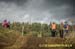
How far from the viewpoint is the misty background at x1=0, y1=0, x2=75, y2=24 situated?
668 cm

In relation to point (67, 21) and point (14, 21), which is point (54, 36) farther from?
point (14, 21)

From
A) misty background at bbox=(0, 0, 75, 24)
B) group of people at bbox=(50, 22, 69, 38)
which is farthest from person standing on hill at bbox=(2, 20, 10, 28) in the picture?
group of people at bbox=(50, 22, 69, 38)

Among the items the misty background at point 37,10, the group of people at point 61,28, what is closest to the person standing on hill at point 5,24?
the misty background at point 37,10

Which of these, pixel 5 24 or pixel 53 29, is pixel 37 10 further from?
pixel 5 24

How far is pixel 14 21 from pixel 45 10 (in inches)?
32.9

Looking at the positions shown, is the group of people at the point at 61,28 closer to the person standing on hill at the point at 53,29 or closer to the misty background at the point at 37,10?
the person standing on hill at the point at 53,29

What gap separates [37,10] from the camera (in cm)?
683

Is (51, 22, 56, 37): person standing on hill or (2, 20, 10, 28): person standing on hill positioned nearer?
(2, 20, 10, 28): person standing on hill

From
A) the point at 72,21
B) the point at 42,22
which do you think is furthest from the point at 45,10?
the point at 72,21

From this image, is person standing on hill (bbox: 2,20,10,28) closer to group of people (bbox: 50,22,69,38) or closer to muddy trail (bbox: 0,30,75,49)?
muddy trail (bbox: 0,30,75,49)

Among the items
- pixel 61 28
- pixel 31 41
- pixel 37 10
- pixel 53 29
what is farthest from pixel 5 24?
pixel 61 28

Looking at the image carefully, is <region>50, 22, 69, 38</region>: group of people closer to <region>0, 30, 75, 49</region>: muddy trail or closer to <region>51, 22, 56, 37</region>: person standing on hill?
<region>51, 22, 56, 37</region>: person standing on hill

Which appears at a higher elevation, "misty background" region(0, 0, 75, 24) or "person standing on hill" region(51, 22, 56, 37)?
"misty background" region(0, 0, 75, 24)

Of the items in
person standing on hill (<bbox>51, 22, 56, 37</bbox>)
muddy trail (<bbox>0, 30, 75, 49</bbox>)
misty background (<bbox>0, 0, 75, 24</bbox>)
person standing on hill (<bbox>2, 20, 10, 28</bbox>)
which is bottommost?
muddy trail (<bbox>0, 30, 75, 49</bbox>)
